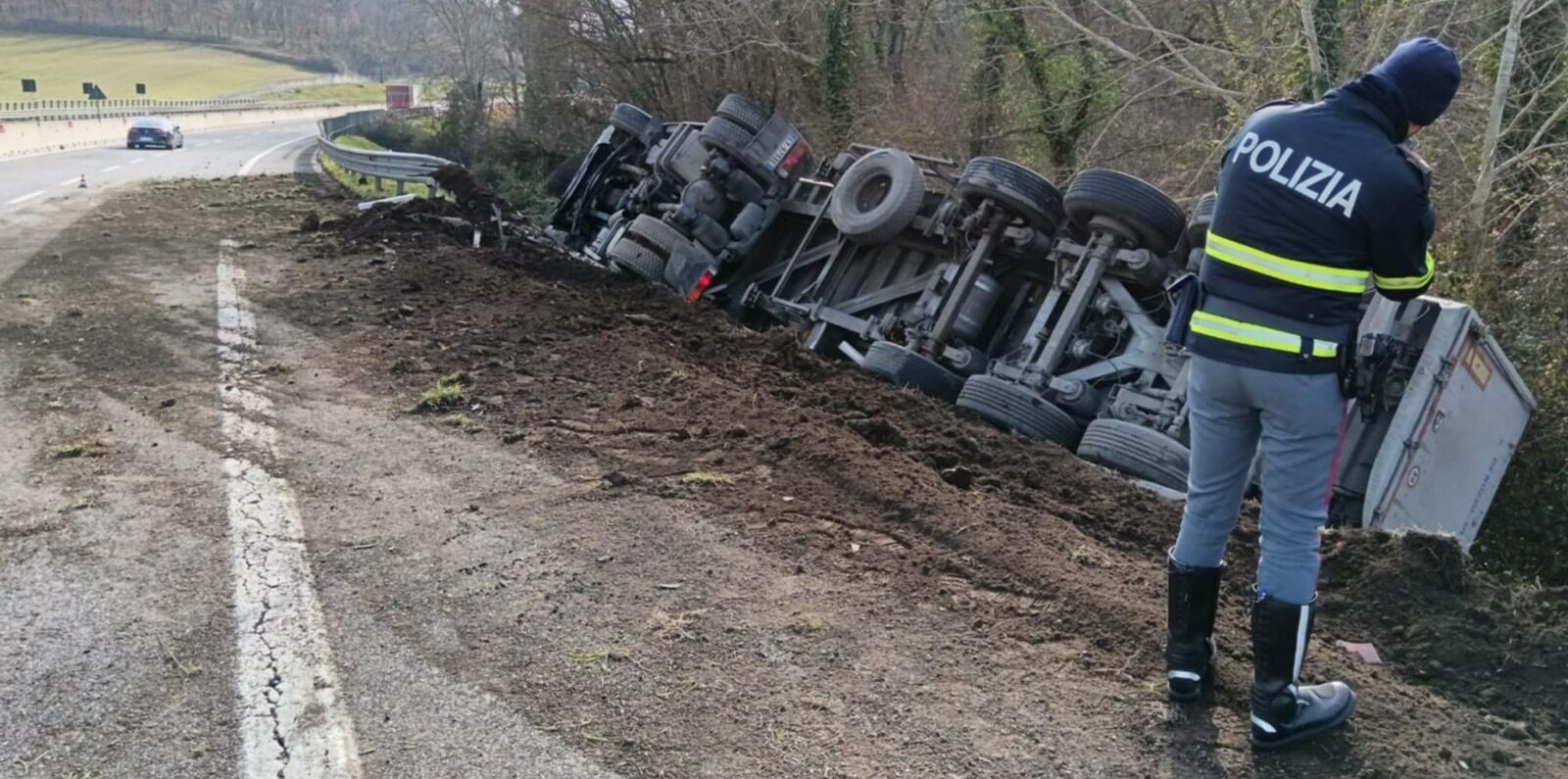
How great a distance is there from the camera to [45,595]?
3.96 metres

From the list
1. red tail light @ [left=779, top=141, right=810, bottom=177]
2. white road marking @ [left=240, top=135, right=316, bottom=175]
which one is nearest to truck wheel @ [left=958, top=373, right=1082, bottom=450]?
red tail light @ [left=779, top=141, right=810, bottom=177]

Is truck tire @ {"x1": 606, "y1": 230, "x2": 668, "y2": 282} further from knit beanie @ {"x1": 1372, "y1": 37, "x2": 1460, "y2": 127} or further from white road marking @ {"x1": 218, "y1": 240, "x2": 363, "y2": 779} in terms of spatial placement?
knit beanie @ {"x1": 1372, "y1": 37, "x2": 1460, "y2": 127}

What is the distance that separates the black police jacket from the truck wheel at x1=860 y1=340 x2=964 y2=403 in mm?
3809

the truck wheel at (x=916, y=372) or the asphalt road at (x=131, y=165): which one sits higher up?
the truck wheel at (x=916, y=372)

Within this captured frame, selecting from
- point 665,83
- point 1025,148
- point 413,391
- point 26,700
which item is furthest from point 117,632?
point 665,83

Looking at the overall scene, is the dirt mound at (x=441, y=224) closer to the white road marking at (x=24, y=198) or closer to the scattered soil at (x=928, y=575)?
the scattered soil at (x=928, y=575)

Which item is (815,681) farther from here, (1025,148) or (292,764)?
(1025,148)

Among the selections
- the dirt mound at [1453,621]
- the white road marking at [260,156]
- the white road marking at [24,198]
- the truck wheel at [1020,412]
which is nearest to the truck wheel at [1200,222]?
the truck wheel at [1020,412]

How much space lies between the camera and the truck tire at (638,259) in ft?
30.8

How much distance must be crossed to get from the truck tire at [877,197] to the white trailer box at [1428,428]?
3.54 meters

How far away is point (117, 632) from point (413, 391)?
2.89 metres

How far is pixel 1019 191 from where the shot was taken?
24.0 ft

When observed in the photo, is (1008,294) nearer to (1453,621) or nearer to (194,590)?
(1453,621)

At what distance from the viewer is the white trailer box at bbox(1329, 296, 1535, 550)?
5.13 meters
